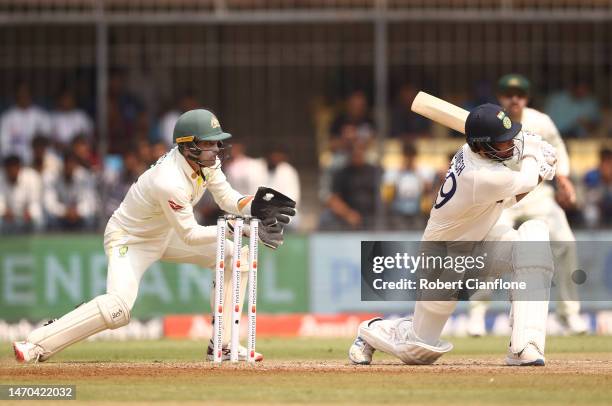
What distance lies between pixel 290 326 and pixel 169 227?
502 centimetres

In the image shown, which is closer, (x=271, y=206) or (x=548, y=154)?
(x=548, y=154)

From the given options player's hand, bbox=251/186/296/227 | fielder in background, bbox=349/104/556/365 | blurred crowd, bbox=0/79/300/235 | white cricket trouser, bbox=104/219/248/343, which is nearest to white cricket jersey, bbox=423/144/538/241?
fielder in background, bbox=349/104/556/365

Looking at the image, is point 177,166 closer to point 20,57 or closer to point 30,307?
point 30,307

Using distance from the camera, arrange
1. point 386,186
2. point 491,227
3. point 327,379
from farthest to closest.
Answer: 1. point 386,186
2. point 491,227
3. point 327,379

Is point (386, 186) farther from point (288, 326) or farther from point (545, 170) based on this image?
point (545, 170)

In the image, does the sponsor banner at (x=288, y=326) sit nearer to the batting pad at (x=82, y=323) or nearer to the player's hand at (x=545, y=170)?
the batting pad at (x=82, y=323)

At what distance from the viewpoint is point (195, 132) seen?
9906 mm

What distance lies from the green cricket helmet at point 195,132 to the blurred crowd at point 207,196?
19.7 feet

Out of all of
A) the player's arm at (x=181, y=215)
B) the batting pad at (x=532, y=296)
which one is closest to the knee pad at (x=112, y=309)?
the player's arm at (x=181, y=215)

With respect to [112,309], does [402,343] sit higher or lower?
lower

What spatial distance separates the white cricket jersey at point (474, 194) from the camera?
917 centimetres

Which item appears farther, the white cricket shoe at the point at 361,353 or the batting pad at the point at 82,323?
the white cricket shoe at the point at 361,353

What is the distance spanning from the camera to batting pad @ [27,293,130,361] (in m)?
9.70

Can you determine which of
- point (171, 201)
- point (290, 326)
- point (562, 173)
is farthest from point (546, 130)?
point (171, 201)
